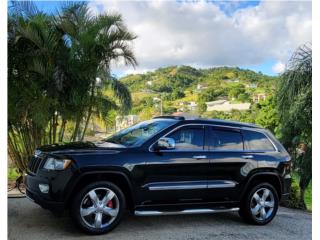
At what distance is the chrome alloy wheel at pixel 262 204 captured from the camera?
6.58m

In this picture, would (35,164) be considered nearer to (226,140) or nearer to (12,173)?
(226,140)

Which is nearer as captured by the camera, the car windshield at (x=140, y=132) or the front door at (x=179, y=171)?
the front door at (x=179, y=171)

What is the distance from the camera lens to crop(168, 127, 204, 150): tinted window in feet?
20.2

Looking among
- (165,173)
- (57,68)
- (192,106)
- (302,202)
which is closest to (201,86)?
(192,106)

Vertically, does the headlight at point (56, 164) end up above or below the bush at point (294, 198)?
above

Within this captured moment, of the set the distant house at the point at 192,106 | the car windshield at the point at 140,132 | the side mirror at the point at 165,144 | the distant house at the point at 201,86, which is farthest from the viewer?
the distant house at the point at 201,86

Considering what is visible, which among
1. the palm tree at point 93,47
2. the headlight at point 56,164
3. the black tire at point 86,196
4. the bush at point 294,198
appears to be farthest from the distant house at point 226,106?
the headlight at point 56,164

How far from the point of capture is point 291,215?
25.7 feet

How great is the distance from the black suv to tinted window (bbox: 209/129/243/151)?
17 mm

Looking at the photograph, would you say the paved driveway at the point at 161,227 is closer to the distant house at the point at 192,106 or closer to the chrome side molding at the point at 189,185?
the chrome side molding at the point at 189,185

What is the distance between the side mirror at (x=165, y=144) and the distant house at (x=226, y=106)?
2357 centimetres

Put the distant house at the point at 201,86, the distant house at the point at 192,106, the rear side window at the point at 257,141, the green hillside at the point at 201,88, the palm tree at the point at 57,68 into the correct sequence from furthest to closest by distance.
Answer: the distant house at the point at 201,86 < the distant house at the point at 192,106 < the green hillside at the point at 201,88 < the palm tree at the point at 57,68 < the rear side window at the point at 257,141

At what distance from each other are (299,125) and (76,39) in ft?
19.8
